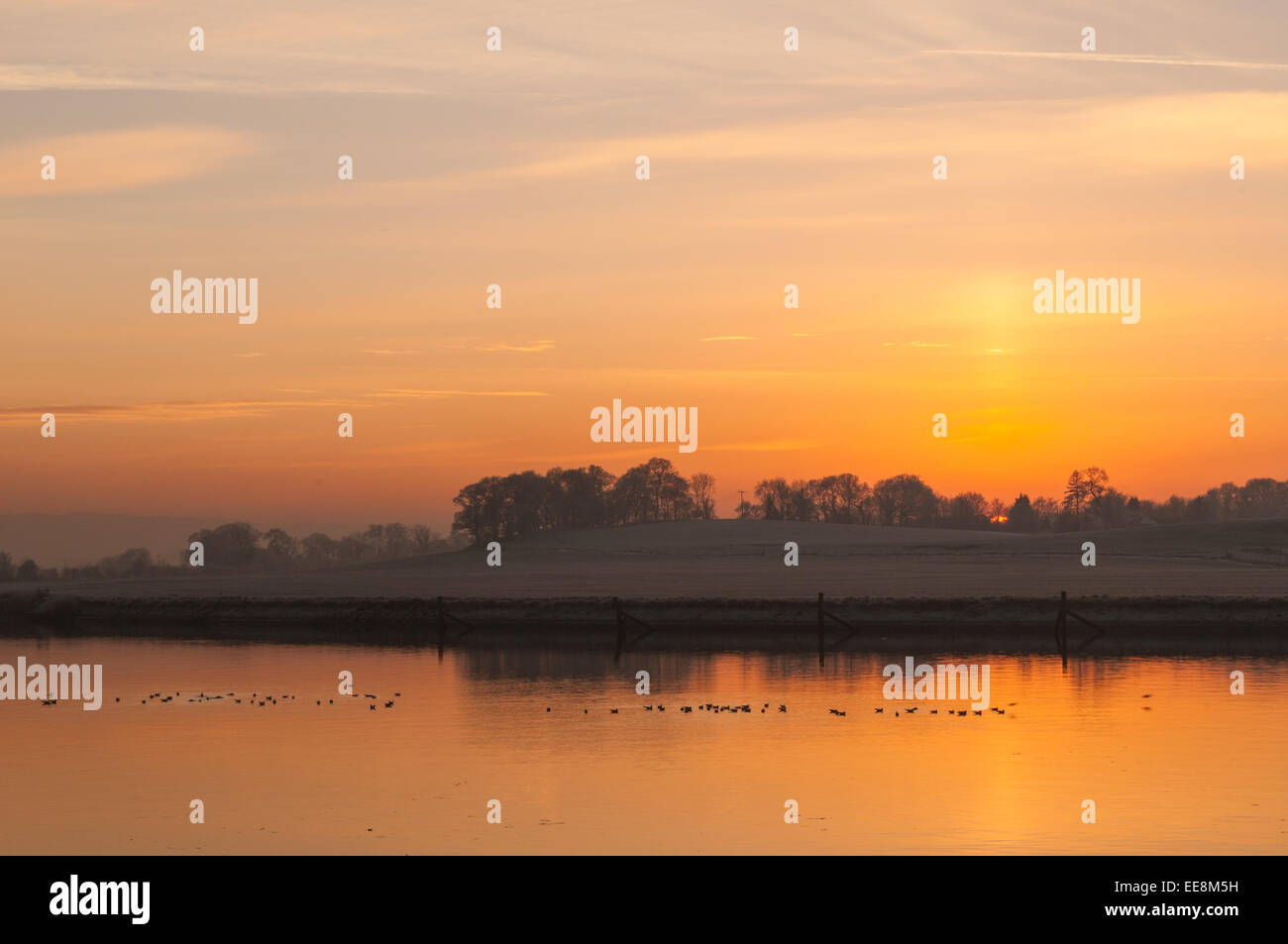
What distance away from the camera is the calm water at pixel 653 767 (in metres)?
19.4

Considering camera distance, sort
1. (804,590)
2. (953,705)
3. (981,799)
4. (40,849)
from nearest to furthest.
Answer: (40,849)
(981,799)
(953,705)
(804,590)

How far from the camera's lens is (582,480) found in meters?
172

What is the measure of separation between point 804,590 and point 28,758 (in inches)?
2045

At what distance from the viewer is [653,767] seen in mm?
24953

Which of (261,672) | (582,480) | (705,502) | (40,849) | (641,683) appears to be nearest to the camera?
(40,849)

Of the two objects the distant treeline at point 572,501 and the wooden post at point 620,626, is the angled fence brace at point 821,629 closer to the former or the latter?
the wooden post at point 620,626

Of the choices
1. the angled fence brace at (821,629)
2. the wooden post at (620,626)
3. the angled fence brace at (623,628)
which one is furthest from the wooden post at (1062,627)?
the wooden post at (620,626)

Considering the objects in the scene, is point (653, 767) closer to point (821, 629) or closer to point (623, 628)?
point (821, 629)

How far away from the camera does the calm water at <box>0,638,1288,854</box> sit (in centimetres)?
1944

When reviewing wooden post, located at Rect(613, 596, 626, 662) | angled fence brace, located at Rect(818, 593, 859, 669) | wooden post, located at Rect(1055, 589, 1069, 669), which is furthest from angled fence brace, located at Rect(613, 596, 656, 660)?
wooden post, located at Rect(1055, 589, 1069, 669)

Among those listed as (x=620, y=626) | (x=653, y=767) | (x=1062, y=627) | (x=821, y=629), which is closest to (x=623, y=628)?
(x=620, y=626)
